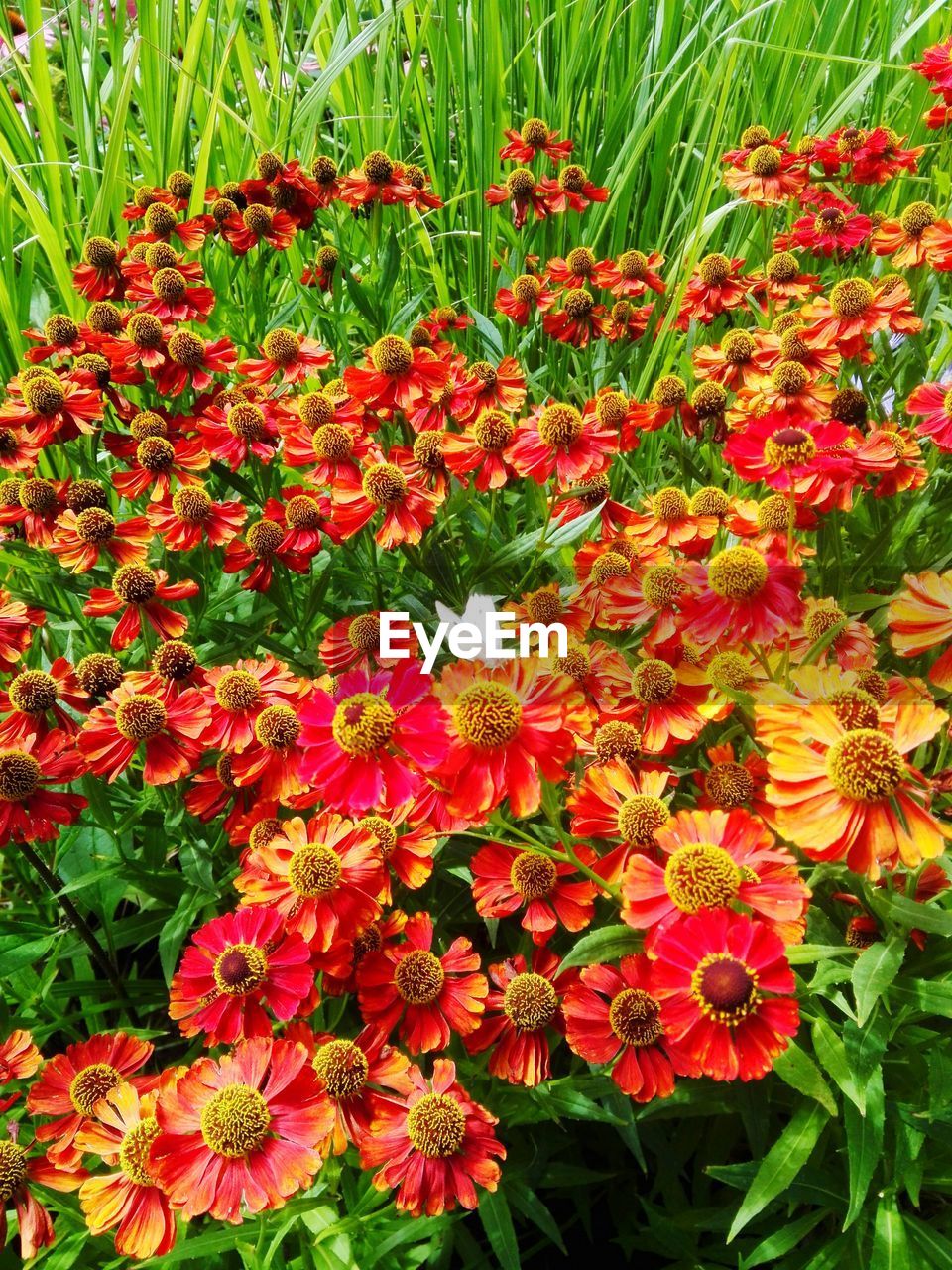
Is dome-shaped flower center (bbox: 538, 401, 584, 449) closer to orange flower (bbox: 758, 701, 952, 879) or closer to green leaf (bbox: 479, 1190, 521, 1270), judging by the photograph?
orange flower (bbox: 758, 701, 952, 879)

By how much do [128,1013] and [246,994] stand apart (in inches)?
18.8

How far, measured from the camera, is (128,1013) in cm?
130

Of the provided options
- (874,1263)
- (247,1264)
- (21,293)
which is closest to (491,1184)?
(247,1264)

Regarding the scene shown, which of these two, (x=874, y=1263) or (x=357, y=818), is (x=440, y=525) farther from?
(x=874, y=1263)

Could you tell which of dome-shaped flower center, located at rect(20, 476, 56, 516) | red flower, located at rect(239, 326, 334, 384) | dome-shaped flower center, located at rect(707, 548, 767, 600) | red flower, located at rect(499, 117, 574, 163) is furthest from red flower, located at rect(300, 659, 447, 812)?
red flower, located at rect(499, 117, 574, 163)

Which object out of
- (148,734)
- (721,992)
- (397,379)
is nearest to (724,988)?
(721,992)

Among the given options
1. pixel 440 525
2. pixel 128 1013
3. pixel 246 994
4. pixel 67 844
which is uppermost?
pixel 440 525

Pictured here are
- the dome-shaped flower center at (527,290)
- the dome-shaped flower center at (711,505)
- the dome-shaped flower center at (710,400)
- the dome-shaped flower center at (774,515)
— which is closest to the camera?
the dome-shaped flower center at (774,515)

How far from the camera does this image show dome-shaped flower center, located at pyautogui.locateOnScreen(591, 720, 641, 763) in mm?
1000

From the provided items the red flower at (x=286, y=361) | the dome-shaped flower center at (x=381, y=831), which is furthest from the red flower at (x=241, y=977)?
the red flower at (x=286, y=361)

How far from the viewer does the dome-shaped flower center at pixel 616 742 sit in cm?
100

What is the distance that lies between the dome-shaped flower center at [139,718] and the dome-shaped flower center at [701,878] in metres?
0.57

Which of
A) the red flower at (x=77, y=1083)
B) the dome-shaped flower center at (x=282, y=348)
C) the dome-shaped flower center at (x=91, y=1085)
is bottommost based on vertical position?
the red flower at (x=77, y=1083)

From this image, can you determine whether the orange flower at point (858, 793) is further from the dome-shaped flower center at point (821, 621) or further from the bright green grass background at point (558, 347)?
the dome-shaped flower center at point (821, 621)
